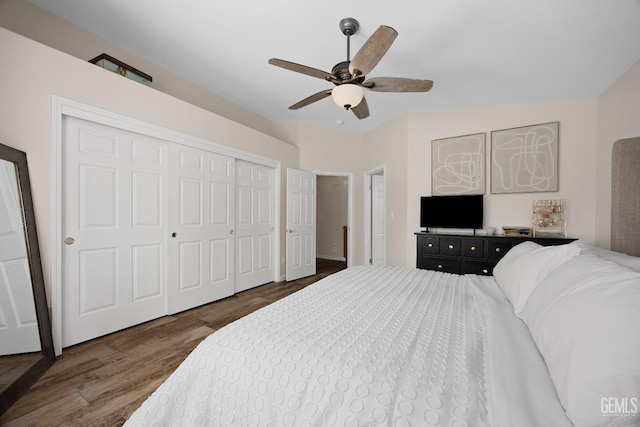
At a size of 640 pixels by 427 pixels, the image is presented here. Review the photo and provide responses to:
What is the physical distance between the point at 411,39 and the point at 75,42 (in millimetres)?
3057

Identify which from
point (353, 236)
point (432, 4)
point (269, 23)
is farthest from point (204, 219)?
point (432, 4)

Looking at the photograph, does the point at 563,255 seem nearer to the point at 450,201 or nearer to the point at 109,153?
the point at 450,201

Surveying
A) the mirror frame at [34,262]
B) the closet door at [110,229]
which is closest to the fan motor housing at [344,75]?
the closet door at [110,229]

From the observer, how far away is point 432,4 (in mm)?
1833

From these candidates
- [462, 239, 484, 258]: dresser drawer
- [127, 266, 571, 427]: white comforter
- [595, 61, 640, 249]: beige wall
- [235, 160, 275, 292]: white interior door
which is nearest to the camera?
[127, 266, 571, 427]: white comforter

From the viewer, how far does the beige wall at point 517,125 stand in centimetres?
295

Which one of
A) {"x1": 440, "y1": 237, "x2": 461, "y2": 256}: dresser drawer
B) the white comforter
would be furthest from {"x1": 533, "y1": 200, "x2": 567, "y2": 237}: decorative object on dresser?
the white comforter

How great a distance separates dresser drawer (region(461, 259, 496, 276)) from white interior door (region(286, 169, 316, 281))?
2405 mm

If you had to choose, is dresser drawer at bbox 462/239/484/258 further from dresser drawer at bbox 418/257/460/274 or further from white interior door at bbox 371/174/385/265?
white interior door at bbox 371/174/385/265

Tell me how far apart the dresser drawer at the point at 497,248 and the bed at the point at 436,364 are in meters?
1.94

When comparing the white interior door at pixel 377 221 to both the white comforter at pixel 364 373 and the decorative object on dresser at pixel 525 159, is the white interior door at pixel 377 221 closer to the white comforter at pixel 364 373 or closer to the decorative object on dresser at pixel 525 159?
the decorative object on dresser at pixel 525 159

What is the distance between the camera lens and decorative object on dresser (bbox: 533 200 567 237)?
301 cm

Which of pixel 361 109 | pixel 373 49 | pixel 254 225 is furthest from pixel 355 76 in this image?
pixel 254 225

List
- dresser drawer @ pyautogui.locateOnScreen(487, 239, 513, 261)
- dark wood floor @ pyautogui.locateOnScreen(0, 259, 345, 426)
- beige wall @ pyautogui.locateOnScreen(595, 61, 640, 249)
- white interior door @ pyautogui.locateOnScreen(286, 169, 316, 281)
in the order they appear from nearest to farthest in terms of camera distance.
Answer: dark wood floor @ pyautogui.locateOnScreen(0, 259, 345, 426)
beige wall @ pyautogui.locateOnScreen(595, 61, 640, 249)
dresser drawer @ pyautogui.locateOnScreen(487, 239, 513, 261)
white interior door @ pyautogui.locateOnScreen(286, 169, 316, 281)
